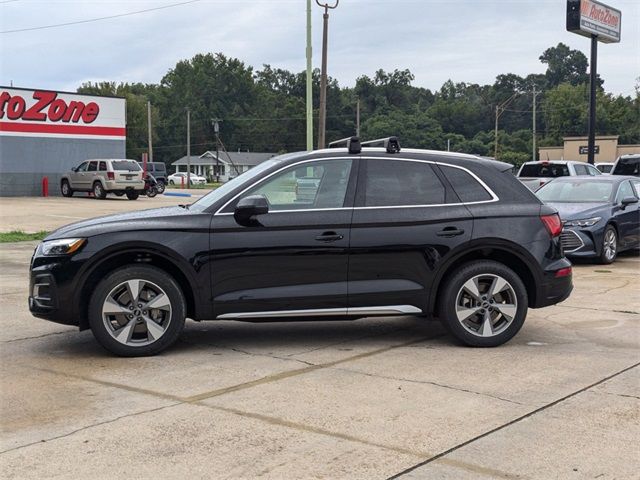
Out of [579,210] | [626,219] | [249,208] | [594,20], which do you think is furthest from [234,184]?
[594,20]

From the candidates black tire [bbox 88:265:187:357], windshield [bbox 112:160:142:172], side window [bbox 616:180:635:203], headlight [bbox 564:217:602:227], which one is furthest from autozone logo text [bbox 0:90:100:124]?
black tire [bbox 88:265:187:357]

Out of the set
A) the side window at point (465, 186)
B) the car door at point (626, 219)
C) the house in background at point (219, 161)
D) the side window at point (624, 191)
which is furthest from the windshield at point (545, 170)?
the house in background at point (219, 161)

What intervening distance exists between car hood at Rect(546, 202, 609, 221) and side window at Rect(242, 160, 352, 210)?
706 centimetres

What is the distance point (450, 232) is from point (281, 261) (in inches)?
58.6

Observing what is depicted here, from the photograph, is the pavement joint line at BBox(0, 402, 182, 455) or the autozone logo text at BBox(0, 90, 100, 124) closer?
the pavement joint line at BBox(0, 402, 182, 455)

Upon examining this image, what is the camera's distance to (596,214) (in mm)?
12953

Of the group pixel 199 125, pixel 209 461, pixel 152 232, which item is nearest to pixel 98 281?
pixel 152 232

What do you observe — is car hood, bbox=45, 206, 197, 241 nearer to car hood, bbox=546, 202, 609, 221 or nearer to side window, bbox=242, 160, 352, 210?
side window, bbox=242, 160, 352, 210

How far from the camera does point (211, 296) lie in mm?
6473

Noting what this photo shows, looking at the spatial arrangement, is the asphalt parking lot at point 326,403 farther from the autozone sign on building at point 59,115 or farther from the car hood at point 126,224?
the autozone sign on building at point 59,115

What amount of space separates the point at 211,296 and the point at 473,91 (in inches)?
5584

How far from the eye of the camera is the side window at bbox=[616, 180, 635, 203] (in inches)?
539

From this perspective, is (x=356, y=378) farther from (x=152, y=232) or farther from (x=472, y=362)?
(x=152, y=232)

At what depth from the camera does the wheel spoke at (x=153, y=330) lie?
6.37 metres
